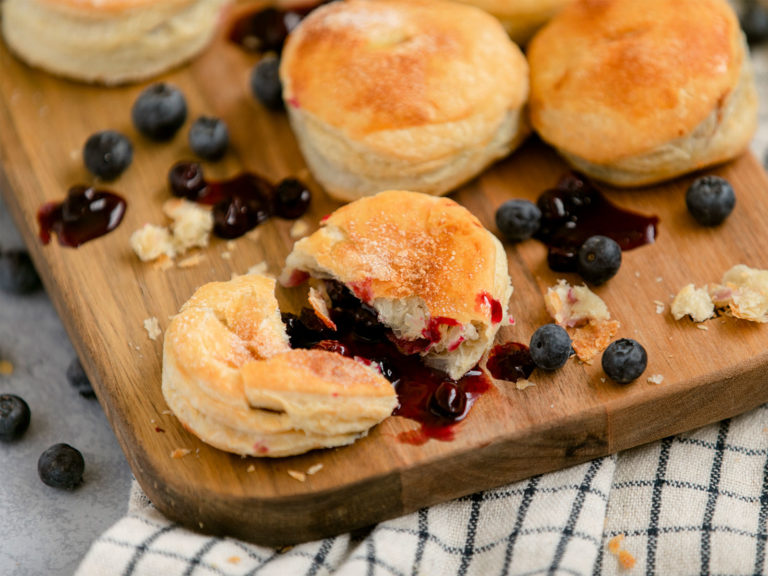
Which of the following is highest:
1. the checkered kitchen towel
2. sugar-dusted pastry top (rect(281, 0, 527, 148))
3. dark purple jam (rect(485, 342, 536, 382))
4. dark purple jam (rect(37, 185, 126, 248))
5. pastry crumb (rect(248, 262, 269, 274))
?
sugar-dusted pastry top (rect(281, 0, 527, 148))

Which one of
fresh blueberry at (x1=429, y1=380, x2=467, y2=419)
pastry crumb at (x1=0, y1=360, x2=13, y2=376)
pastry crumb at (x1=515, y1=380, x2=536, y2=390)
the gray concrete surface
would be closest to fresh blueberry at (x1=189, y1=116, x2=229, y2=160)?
the gray concrete surface

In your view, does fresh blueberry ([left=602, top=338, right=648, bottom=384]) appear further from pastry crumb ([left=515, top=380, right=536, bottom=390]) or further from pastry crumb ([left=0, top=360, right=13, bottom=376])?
pastry crumb ([left=0, top=360, right=13, bottom=376])

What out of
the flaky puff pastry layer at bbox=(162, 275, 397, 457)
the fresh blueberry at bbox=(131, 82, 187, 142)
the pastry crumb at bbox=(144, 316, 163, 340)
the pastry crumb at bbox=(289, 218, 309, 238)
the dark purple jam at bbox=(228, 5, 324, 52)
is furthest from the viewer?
the dark purple jam at bbox=(228, 5, 324, 52)

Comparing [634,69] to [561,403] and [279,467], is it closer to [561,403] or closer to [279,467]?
[561,403]

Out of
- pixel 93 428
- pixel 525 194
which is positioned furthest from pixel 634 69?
pixel 93 428

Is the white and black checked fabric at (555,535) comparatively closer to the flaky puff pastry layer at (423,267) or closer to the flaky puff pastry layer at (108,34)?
the flaky puff pastry layer at (423,267)

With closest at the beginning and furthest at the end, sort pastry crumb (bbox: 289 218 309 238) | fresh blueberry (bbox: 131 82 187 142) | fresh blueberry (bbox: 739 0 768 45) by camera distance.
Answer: pastry crumb (bbox: 289 218 309 238)
fresh blueberry (bbox: 131 82 187 142)
fresh blueberry (bbox: 739 0 768 45)

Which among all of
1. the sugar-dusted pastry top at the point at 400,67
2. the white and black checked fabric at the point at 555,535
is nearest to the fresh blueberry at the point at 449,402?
the white and black checked fabric at the point at 555,535

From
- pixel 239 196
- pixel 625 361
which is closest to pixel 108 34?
pixel 239 196
